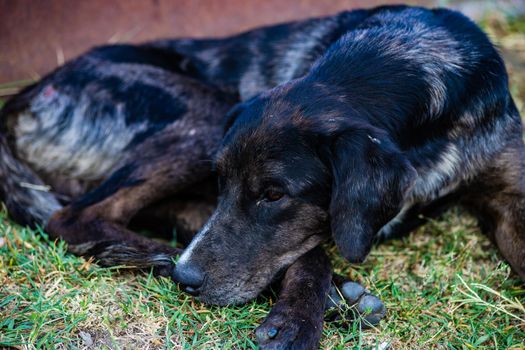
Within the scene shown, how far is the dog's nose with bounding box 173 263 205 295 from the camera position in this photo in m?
3.21

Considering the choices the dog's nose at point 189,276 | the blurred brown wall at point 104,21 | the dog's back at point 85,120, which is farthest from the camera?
the blurred brown wall at point 104,21

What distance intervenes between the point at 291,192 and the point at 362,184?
35 cm

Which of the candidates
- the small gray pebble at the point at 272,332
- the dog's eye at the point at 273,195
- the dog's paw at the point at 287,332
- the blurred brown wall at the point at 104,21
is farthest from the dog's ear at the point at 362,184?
the blurred brown wall at the point at 104,21

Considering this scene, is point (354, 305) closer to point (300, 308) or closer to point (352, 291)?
point (352, 291)

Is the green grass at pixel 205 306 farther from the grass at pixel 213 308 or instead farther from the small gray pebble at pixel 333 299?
the small gray pebble at pixel 333 299

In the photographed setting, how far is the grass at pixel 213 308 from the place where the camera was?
3125 millimetres

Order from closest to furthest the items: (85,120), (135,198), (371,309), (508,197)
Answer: (371,309) → (508,197) → (135,198) → (85,120)

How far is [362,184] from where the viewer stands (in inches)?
120

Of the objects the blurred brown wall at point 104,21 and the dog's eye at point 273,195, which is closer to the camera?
the dog's eye at point 273,195

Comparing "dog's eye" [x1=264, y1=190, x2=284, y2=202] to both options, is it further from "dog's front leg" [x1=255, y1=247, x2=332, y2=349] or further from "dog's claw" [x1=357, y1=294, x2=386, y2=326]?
"dog's claw" [x1=357, y1=294, x2=386, y2=326]

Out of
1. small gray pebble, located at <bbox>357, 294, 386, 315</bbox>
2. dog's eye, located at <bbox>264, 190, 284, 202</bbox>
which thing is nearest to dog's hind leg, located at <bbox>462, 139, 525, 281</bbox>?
small gray pebble, located at <bbox>357, 294, 386, 315</bbox>

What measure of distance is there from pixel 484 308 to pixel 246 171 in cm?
143

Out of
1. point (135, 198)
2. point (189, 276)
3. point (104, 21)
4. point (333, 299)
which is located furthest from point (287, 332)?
point (104, 21)

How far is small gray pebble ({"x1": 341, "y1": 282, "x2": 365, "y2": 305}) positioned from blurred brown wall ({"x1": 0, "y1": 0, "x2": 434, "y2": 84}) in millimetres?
3368
